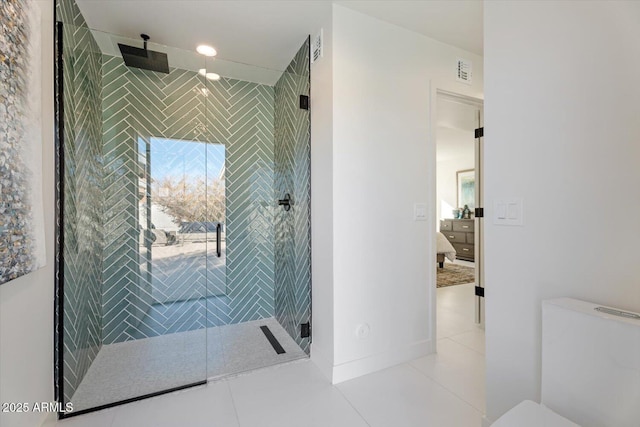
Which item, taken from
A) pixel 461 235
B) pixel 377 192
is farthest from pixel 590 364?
pixel 461 235

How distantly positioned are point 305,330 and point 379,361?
24.5 inches

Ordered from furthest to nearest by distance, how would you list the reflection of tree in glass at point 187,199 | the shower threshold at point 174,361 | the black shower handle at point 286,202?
1. the black shower handle at point 286,202
2. the reflection of tree in glass at point 187,199
3. the shower threshold at point 174,361

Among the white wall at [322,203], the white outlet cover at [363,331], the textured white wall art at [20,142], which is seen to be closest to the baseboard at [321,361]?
the white wall at [322,203]

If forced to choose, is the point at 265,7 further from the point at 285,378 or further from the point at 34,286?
the point at 285,378

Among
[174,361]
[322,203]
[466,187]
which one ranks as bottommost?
[174,361]

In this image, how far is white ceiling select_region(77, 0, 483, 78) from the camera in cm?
188

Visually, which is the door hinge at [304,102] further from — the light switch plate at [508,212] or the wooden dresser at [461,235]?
the wooden dresser at [461,235]

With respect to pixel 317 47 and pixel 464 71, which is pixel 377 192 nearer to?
pixel 317 47

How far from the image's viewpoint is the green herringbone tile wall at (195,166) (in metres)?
2.39

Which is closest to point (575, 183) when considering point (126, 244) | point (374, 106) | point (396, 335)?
point (374, 106)

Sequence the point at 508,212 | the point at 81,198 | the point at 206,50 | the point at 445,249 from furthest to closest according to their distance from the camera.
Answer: the point at 445,249, the point at 206,50, the point at 81,198, the point at 508,212

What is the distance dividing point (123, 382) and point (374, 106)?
103 inches

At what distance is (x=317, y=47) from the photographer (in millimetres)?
2086

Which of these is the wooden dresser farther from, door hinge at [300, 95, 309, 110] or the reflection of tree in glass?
the reflection of tree in glass
